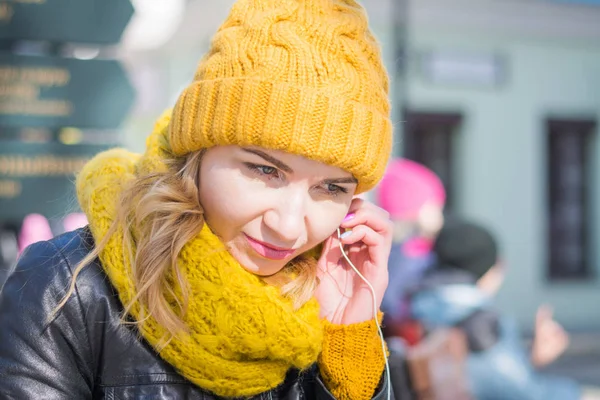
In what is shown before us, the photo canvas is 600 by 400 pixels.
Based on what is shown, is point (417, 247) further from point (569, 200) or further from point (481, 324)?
point (569, 200)

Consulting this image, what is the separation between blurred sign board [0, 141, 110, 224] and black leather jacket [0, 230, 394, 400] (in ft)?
6.42

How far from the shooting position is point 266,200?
4.95 ft

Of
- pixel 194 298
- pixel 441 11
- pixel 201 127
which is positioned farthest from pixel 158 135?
pixel 441 11

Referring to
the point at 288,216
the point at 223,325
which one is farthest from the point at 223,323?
the point at 288,216

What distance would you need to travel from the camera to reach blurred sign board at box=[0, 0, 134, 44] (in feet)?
11.0

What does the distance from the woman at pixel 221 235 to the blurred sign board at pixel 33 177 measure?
1.93 meters

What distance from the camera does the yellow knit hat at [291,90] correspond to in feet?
4.92

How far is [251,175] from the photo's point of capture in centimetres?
152

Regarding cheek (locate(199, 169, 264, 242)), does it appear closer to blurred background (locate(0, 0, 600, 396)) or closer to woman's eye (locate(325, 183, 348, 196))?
woman's eye (locate(325, 183, 348, 196))

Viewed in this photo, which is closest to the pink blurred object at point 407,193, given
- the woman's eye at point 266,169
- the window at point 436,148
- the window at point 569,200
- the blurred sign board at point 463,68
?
the woman's eye at point 266,169

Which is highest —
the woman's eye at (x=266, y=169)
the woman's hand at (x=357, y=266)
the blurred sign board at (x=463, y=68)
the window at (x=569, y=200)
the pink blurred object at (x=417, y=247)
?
the woman's eye at (x=266, y=169)

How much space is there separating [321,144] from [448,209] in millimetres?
9500

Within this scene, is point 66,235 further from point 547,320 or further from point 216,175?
point 547,320

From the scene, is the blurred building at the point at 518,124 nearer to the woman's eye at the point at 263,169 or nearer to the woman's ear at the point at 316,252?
the woman's ear at the point at 316,252
